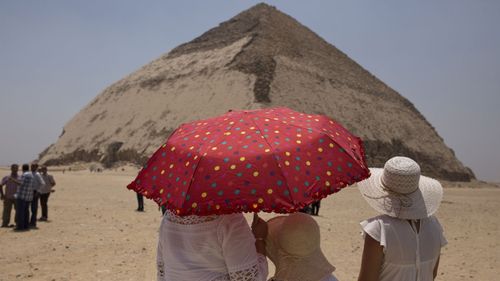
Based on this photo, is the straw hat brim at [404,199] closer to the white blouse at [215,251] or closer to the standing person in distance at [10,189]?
the white blouse at [215,251]

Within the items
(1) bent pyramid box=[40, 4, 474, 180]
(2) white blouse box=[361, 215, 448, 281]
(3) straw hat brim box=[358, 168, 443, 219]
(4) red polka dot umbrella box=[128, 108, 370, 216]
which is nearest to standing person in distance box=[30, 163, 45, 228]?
(4) red polka dot umbrella box=[128, 108, 370, 216]

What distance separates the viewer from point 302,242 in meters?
2.55

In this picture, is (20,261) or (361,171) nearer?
(361,171)

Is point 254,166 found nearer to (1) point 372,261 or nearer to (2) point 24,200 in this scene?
(1) point 372,261

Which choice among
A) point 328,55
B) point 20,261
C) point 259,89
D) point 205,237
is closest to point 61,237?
point 20,261

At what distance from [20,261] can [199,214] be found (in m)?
5.99

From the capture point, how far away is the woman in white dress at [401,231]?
2.60m

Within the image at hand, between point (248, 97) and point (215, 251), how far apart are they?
48805mm

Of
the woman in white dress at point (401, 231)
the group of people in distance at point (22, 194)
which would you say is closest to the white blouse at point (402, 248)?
the woman in white dress at point (401, 231)

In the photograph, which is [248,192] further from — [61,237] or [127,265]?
[61,237]

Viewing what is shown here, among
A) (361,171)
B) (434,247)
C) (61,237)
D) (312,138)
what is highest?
(312,138)

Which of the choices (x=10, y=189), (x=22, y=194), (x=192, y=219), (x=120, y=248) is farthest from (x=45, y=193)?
(x=192, y=219)

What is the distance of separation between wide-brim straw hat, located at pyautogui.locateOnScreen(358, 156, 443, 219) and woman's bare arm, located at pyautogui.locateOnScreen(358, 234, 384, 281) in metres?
0.19

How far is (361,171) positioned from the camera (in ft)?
8.68
